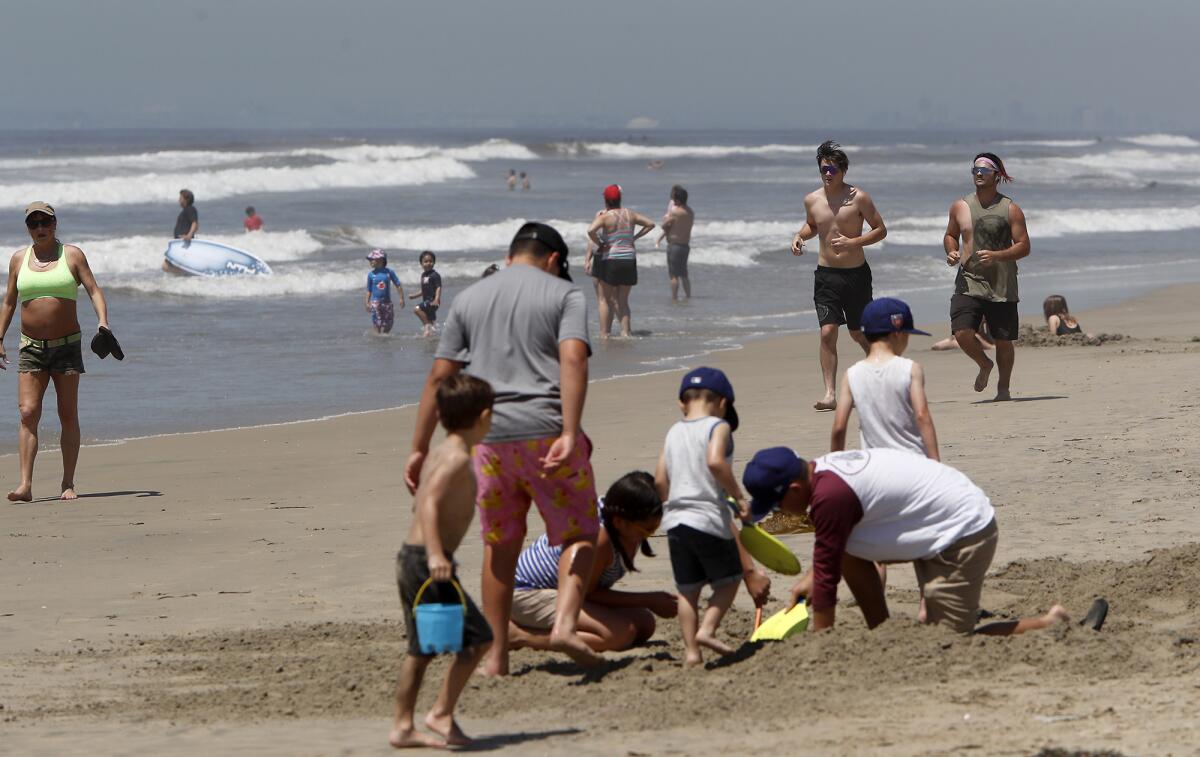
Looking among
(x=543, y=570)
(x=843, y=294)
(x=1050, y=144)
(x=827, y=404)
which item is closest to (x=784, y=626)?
(x=543, y=570)

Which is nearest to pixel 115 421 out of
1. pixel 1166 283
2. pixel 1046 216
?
pixel 1166 283

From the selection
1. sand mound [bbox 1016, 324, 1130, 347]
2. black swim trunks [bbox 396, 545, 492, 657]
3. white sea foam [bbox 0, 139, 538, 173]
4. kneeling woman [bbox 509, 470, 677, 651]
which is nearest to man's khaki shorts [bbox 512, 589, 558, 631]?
kneeling woman [bbox 509, 470, 677, 651]

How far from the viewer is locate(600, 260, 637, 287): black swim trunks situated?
1580 cm

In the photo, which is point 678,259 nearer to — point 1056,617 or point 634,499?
point 634,499

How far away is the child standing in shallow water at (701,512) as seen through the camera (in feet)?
17.0

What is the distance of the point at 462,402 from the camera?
4.57 m

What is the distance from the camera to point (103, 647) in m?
5.94

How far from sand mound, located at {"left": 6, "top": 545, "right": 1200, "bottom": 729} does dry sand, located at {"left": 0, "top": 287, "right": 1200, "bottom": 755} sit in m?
0.01

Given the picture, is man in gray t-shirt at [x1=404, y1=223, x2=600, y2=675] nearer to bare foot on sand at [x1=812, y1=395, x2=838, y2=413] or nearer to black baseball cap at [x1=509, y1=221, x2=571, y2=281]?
black baseball cap at [x1=509, y1=221, x2=571, y2=281]

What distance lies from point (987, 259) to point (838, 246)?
3.13 ft

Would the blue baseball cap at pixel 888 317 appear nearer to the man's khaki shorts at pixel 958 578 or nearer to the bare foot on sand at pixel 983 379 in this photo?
the man's khaki shorts at pixel 958 578

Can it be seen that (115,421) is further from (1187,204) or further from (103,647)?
(1187,204)

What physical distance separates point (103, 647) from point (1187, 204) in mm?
41012

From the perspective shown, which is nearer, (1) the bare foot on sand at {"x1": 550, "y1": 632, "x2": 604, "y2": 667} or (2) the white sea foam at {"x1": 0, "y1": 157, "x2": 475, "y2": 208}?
(1) the bare foot on sand at {"x1": 550, "y1": 632, "x2": 604, "y2": 667}
